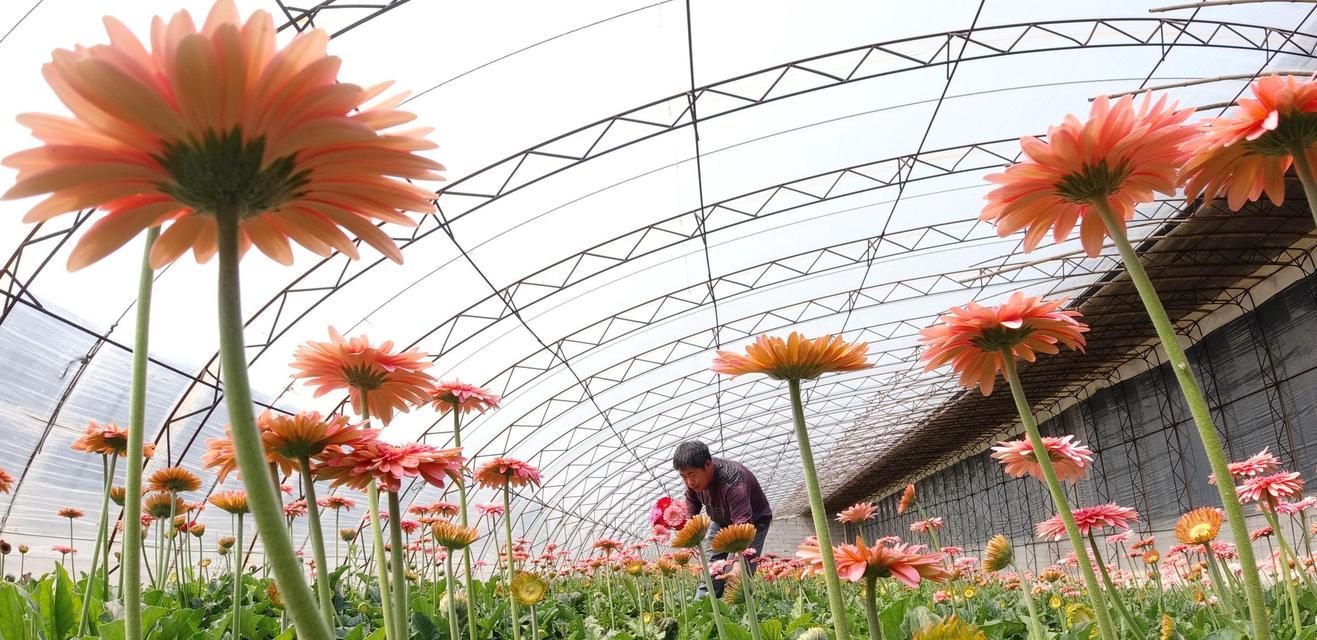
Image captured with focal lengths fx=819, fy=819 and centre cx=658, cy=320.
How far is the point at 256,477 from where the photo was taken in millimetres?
628

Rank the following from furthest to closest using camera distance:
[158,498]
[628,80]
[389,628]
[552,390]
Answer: [552,390] < [628,80] < [158,498] < [389,628]

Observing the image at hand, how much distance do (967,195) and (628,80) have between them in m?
6.81

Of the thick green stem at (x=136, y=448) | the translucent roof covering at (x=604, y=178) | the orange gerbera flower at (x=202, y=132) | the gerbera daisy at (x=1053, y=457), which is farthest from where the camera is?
the translucent roof covering at (x=604, y=178)

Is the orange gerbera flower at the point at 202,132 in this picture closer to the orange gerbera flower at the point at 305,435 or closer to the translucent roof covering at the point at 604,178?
the orange gerbera flower at the point at 305,435

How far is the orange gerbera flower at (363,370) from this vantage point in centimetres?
174

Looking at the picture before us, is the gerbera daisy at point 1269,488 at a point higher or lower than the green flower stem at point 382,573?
lower

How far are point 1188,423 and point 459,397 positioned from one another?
66.8ft

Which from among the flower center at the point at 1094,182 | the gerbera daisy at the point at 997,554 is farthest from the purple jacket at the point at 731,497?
the flower center at the point at 1094,182

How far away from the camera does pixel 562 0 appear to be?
329 inches

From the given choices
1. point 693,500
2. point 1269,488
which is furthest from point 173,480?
point 1269,488

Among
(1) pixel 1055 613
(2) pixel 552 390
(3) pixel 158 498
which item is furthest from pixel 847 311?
(3) pixel 158 498

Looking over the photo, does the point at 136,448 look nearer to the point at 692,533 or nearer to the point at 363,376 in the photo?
the point at 363,376

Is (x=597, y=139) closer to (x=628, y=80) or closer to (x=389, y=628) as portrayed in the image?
(x=628, y=80)

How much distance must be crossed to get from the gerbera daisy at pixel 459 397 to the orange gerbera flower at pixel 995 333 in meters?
1.58
